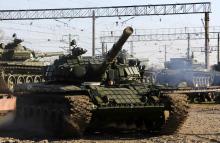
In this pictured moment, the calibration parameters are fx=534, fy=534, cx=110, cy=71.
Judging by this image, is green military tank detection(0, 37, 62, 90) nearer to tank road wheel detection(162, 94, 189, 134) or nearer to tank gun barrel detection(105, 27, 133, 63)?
tank gun barrel detection(105, 27, 133, 63)

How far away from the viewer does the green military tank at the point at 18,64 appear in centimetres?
3055

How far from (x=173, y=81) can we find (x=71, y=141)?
1166 inches

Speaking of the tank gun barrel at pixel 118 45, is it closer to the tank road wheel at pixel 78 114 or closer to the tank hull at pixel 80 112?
the tank hull at pixel 80 112

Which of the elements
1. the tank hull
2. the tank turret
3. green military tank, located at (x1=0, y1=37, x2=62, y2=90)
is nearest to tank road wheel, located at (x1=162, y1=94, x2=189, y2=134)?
the tank hull

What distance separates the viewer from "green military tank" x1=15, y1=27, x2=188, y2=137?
1509 cm

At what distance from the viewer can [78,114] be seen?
14523mm

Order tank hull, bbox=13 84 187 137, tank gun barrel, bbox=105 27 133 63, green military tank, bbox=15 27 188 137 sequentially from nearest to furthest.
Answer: tank hull, bbox=13 84 187 137, green military tank, bbox=15 27 188 137, tank gun barrel, bbox=105 27 133 63

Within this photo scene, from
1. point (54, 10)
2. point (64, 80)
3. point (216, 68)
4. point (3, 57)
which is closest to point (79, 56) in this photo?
point (64, 80)

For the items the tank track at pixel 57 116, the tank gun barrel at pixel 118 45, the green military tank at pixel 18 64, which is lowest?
the tank track at pixel 57 116

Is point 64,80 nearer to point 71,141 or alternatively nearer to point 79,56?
point 79,56

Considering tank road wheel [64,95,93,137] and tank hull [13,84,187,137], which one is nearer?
tank road wheel [64,95,93,137]

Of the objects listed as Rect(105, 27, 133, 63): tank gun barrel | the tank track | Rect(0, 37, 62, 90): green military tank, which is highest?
Rect(105, 27, 133, 63): tank gun barrel

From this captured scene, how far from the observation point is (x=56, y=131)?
627 inches

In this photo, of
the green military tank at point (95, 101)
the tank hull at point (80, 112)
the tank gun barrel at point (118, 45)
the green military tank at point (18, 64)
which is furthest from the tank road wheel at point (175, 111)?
the green military tank at point (18, 64)
